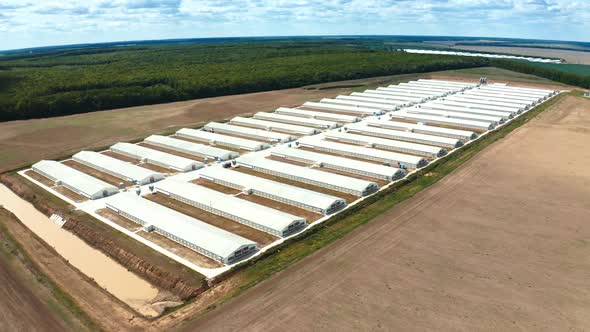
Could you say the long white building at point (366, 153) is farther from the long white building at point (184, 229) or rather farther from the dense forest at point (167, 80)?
the dense forest at point (167, 80)

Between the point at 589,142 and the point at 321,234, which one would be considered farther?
the point at 589,142

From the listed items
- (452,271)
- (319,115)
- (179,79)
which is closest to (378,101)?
(319,115)

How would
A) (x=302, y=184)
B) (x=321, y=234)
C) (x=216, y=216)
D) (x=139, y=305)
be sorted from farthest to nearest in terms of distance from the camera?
(x=302, y=184)
(x=216, y=216)
(x=321, y=234)
(x=139, y=305)

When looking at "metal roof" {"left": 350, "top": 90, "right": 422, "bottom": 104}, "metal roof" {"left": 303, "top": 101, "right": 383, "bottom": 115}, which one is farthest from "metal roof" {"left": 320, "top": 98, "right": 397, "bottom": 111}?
"metal roof" {"left": 350, "top": 90, "right": 422, "bottom": 104}

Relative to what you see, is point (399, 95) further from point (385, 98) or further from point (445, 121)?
point (445, 121)

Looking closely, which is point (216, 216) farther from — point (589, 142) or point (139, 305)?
point (589, 142)

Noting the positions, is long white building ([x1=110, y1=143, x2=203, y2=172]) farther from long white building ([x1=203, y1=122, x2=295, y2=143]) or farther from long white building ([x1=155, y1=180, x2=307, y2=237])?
long white building ([x1=203, y1=122, x2=295, y2=143])

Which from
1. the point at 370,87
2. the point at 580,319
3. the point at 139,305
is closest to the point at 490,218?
the point at 580,319
